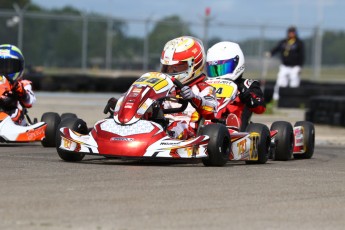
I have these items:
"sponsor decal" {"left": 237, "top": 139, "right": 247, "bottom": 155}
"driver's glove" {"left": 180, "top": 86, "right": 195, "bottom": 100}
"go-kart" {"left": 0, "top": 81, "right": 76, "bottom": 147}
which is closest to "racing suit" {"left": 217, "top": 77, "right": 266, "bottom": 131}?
"sponsor decal" {"left": 237, "top": 139, "right": 247, "bottom": 155}

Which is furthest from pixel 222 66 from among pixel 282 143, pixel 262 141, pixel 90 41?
pixel 90 41

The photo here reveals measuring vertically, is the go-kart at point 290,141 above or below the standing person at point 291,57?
above

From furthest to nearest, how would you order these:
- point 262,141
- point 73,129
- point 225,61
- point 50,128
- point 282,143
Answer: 1. point 50,128
2. point 225,61
3. point 282,143
4. point 262,141
5. point 73,129

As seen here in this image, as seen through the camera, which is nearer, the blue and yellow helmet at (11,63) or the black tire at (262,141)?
the black tire at (262,141)

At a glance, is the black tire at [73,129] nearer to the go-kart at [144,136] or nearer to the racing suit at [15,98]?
the go-kart at [144,136]

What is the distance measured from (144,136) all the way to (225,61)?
2304 mm

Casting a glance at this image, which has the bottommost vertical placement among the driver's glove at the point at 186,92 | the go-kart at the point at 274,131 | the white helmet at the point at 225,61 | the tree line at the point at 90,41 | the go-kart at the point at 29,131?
the tree line at the point at 90,41

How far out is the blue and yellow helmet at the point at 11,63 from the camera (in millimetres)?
12469

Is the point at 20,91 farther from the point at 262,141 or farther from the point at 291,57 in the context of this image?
the point at 291,57

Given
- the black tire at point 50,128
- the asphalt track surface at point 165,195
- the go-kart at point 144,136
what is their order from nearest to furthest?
the asphalt track surface at point 165,195
the go-kart at point 144,136
the black tire at point 50,128

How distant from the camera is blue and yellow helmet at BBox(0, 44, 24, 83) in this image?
1247cm

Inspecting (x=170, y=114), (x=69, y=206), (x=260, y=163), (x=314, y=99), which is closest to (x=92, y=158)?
(x=170, y=114)

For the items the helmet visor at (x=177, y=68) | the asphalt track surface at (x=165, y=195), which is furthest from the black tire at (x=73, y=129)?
the helmet visor at (x=177, y=68)

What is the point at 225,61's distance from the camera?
11.2m
